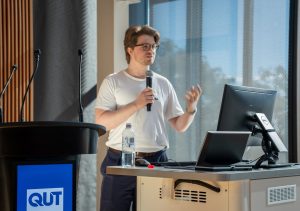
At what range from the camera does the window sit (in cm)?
404

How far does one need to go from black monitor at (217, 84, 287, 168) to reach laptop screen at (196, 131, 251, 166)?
15 cm

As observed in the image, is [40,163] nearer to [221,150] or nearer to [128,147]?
[221,150]

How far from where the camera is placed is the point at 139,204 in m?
2.65

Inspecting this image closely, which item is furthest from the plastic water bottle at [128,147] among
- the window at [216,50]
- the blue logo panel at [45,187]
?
the window at [216,50]

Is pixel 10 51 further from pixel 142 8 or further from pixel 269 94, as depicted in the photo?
pixel 269 94

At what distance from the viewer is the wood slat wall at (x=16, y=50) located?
4441 mm

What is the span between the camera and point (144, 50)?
128 inches

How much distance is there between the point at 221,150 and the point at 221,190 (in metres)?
0.20

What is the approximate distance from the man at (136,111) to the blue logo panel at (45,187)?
117cm

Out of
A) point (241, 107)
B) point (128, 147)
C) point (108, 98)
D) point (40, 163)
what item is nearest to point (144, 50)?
point (108, 98)

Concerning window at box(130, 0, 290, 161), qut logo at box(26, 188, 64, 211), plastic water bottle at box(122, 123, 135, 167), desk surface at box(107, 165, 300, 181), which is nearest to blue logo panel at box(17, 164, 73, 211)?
qut logo at box(26, 188, 64, 211)

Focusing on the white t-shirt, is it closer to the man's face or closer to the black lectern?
the man's face

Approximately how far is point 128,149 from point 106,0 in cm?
228

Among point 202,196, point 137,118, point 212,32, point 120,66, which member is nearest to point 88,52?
point 120,66
